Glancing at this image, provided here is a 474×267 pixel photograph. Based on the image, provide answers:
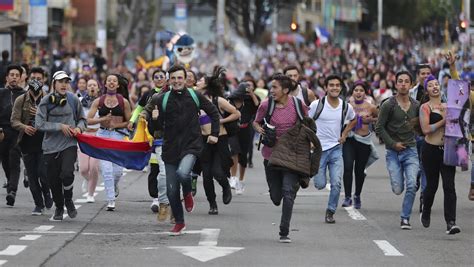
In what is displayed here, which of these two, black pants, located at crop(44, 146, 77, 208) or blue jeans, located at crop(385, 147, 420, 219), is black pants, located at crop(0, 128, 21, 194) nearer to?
black pants, located at crop(44, 146, 77, 208)

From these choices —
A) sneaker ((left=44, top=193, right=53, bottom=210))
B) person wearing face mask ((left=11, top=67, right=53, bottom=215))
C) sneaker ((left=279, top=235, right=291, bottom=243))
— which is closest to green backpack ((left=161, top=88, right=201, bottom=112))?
sneaker ((left=279, top=235, right=291, bottom=243))

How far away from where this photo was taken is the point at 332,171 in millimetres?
16312

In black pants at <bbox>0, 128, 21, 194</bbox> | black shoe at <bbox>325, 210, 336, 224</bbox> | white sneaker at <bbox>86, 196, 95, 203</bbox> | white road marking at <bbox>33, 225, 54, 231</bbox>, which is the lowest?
white sneaker at <bbox>86, 196, 95, 203</bbox>

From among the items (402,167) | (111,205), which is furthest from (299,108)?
(111,205)

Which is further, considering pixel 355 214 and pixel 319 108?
pixel 355 214

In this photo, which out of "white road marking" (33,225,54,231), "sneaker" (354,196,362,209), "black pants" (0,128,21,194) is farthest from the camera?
"sneaker" (354,196,362,209)

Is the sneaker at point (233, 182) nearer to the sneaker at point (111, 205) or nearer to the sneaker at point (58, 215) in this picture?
the sneaker at point (111, 205)

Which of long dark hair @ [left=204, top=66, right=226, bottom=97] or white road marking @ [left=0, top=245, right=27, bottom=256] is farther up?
long dark hair @ [left=204, top=66, right=226, bottom=97]

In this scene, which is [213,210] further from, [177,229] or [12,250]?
[12,250]

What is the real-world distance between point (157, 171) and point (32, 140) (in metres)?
1.62

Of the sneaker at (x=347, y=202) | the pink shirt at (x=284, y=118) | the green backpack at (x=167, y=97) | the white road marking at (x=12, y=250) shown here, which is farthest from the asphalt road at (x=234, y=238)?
the green backpack at (x=167, y=97)

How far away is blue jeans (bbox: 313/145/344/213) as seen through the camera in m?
16.1

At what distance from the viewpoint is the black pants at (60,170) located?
1571 cm

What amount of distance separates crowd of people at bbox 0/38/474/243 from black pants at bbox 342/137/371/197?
12 mm
